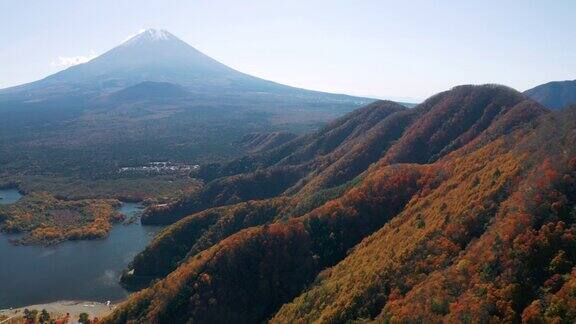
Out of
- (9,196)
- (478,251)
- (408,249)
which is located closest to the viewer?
(478,251)

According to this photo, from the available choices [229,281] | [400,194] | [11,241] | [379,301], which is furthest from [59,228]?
[379,301]

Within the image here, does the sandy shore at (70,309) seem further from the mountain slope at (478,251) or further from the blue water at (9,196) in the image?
the blue water at (9,196)

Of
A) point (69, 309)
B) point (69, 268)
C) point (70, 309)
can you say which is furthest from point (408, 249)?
point (69, 268)

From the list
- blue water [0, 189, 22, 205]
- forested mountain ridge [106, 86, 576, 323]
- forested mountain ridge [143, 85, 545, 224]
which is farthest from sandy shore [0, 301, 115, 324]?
blue water [0, 189, 22, 205]

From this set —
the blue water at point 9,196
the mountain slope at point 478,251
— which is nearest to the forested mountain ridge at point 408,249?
the mountain slope at point 478,251

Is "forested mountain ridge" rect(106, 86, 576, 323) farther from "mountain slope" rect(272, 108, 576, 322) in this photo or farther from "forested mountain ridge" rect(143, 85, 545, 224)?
"forested mountain ridge" rect(143, 85, 545, 224)

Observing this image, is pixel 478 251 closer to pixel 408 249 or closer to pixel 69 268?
pixel 408 249
